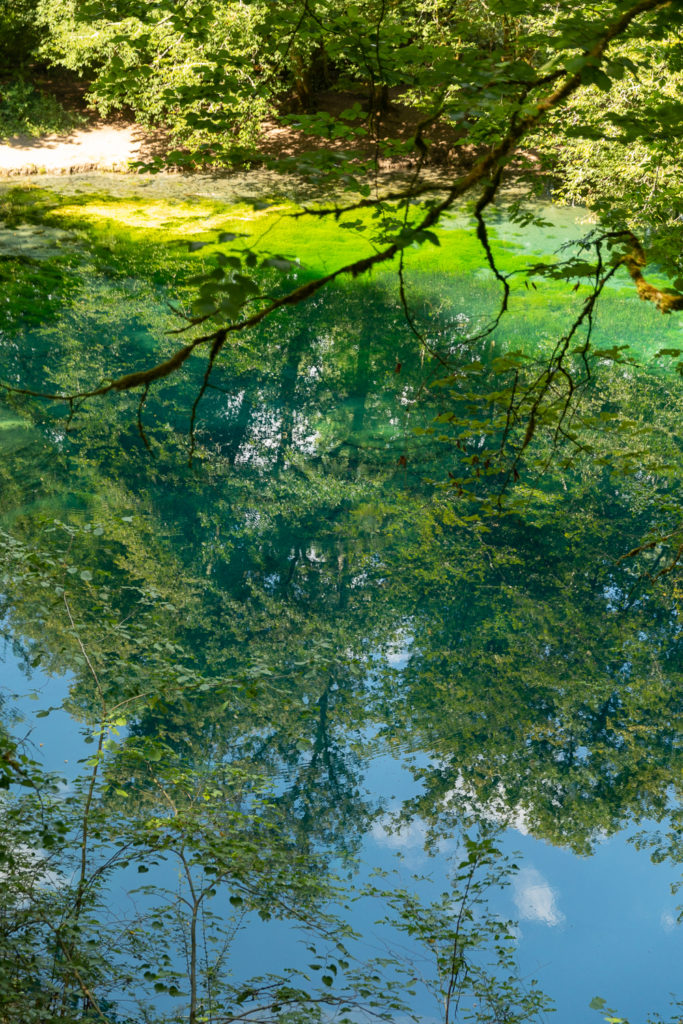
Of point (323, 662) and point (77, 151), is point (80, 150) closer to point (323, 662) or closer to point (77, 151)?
point (77, 151)

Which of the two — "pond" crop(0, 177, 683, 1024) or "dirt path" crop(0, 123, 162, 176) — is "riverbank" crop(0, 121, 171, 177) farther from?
"pond" crop(0, 177, 683, 1024)

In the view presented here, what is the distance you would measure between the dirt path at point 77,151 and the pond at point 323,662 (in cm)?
510

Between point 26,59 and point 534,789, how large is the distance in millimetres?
17019

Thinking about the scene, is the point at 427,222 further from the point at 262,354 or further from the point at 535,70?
the point at 262,354

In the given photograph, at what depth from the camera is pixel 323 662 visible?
15.9 ft

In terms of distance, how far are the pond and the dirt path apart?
16.7ft

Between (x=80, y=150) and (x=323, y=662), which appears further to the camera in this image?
(x=80, y=150)

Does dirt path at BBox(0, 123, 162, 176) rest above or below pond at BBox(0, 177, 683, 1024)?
above

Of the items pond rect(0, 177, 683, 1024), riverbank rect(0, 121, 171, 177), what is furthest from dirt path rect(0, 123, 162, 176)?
pond rect(0, 177, 683, 1024)

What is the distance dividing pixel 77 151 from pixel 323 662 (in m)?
13.3

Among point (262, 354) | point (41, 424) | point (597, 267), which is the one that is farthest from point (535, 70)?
point (262, 354)

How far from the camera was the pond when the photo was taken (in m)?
3.40

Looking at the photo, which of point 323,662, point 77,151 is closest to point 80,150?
point 77,151

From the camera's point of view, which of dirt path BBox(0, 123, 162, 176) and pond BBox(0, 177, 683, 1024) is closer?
pond BBox(0, 177, 683, 1024)
